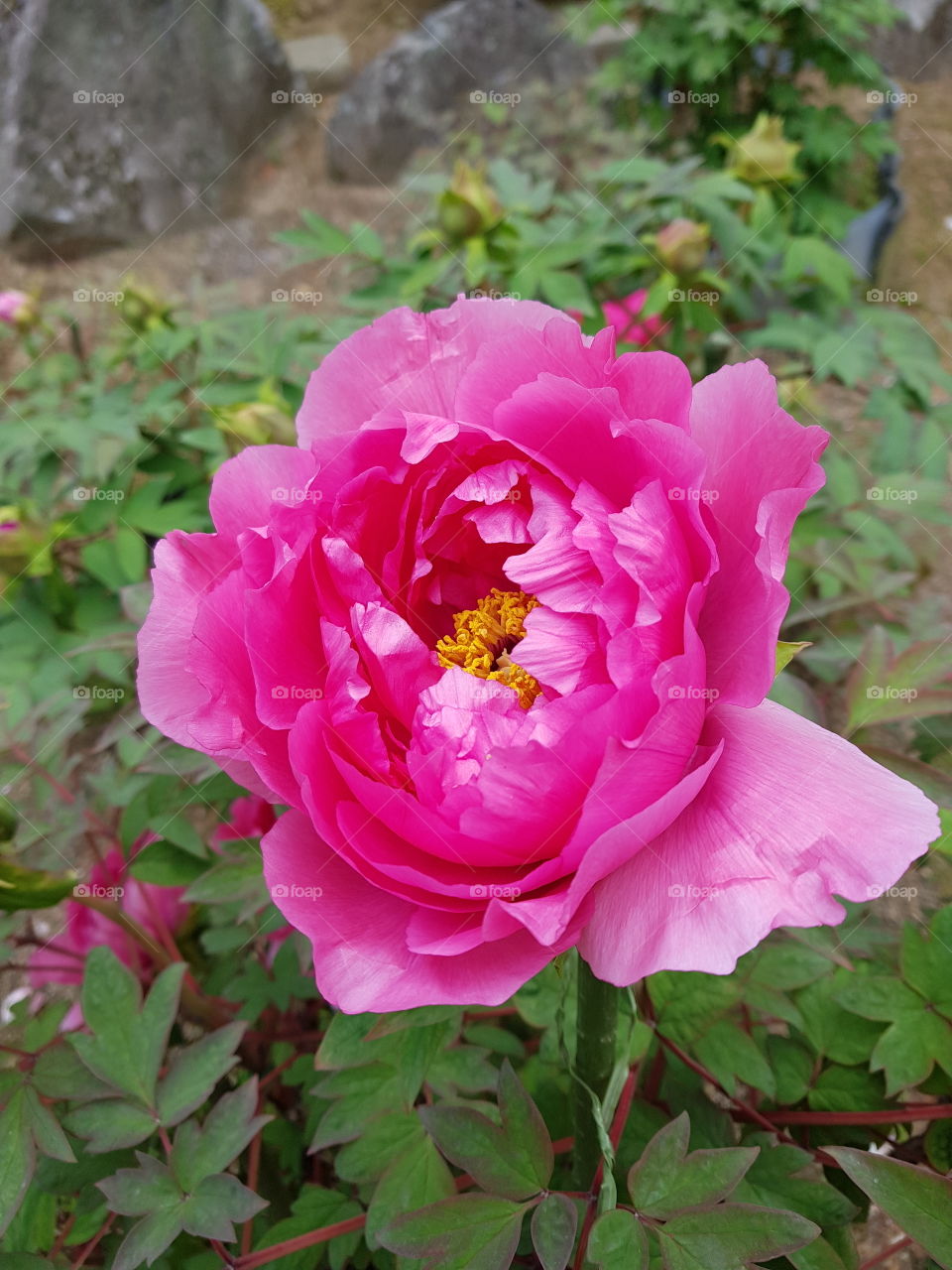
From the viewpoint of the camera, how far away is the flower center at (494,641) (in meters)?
0.59

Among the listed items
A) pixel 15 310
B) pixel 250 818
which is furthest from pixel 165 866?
pixel 15 310

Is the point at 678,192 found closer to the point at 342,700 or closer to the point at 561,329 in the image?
the point at 561,329

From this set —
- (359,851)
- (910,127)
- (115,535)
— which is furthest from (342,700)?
(910,127)

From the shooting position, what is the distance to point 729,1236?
21.3 inches

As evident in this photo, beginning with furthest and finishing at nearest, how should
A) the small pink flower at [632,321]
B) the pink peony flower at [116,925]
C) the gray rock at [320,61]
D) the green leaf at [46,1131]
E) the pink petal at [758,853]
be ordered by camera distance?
the gray rock at [320,61]
the small pink flower at [632,321]
the pink peony flower at [116,925]
the green leaf at [46,1131]
the pink petal at [758,853]

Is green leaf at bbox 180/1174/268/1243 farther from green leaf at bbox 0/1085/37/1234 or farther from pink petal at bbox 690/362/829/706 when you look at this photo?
pink petal at bbox 690/362/829/706

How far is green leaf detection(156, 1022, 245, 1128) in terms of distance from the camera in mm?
671

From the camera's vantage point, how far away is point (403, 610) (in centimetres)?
61

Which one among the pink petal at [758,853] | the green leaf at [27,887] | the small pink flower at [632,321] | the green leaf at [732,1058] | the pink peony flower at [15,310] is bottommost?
the green leaf at [732,1058]

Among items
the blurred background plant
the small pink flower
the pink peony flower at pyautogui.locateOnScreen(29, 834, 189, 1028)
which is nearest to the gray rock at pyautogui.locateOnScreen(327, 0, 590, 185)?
the blurred background plant

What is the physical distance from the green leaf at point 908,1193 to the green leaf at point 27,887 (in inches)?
22.7

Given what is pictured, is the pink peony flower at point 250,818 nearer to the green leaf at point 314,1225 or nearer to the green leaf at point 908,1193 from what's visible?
the green leaf at point 314,1225

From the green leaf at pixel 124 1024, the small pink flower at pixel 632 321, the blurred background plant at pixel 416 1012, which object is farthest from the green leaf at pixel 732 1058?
the small pink flower at pixel 632 321

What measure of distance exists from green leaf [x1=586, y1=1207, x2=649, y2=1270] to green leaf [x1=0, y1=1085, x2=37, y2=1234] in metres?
0.36
